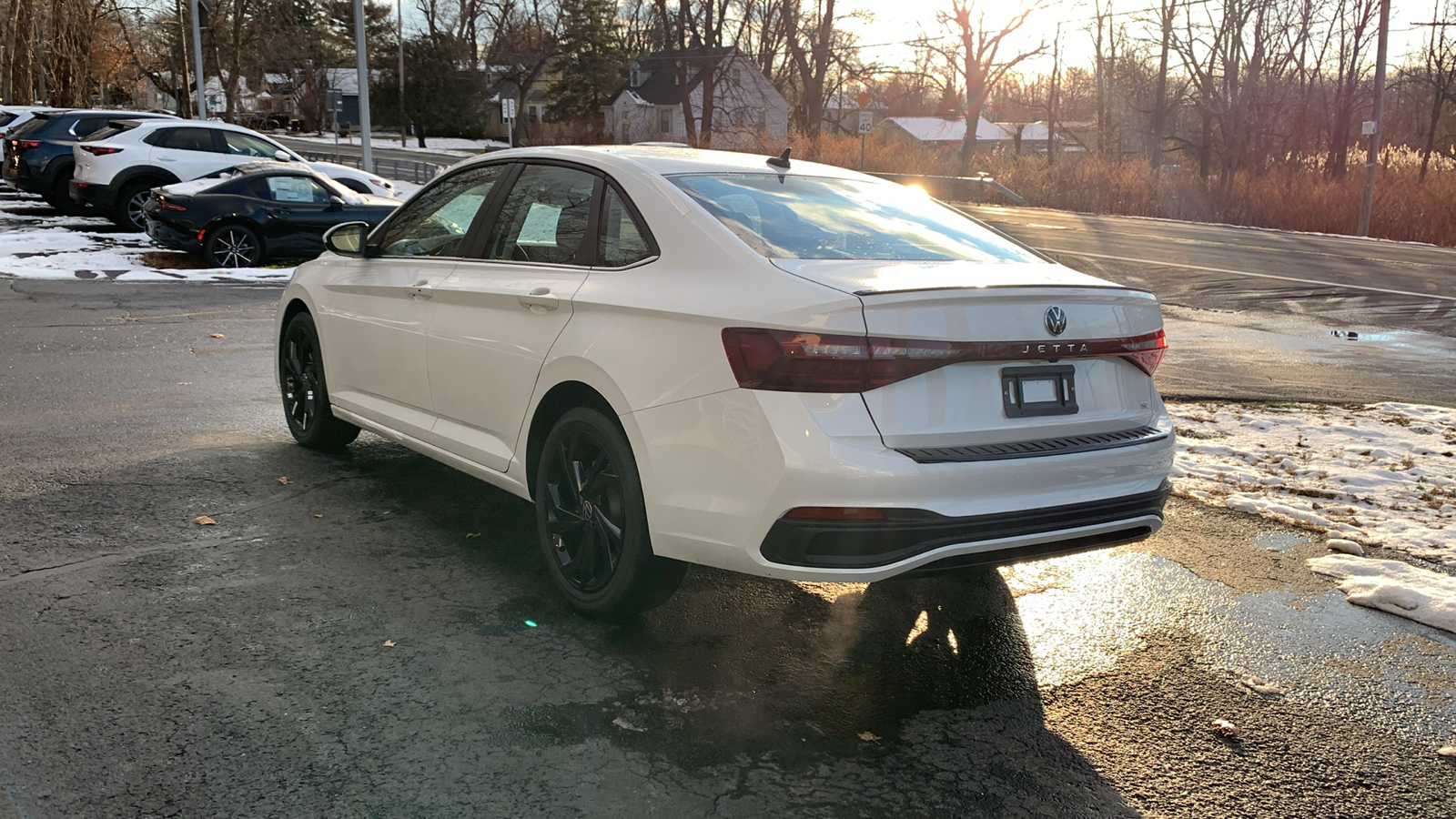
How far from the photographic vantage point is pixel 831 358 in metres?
3.46

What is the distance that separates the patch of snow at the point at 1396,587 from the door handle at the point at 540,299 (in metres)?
3.26

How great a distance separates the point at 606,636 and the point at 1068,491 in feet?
5.27

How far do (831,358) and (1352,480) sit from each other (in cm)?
424

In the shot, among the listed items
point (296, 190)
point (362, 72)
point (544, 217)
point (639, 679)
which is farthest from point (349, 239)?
point (362, 72)

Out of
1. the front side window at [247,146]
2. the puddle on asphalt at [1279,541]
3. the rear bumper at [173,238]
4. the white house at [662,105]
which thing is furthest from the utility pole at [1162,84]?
the puddle on asphalt at [1279,541]

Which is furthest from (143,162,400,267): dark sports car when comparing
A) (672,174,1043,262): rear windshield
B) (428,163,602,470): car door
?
(672,174,1043,262): rear windshield

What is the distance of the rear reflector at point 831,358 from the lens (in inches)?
136

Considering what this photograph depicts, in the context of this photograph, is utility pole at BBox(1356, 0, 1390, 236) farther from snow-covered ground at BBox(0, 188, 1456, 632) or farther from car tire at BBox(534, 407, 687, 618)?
car tire at BBox(534, 407, 687, 618)

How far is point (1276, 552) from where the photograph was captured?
208 inches

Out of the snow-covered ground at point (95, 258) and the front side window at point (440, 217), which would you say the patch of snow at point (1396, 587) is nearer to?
the front side window at point (440, 217)

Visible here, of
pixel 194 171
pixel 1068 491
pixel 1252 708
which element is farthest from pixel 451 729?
pixel 194 171

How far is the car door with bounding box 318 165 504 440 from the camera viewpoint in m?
5.25

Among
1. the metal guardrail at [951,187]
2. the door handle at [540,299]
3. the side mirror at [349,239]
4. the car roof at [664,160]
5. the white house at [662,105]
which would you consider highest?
the white house at [662,105]

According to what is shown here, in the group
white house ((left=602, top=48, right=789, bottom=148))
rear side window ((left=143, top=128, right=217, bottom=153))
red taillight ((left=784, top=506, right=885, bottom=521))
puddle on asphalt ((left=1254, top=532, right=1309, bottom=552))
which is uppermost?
white house ((left=602, top=48, right=789, bottom=148))
